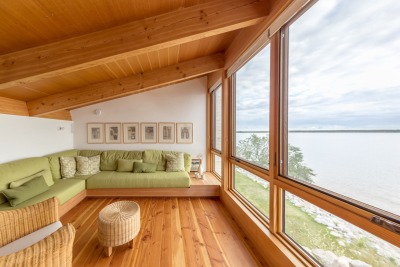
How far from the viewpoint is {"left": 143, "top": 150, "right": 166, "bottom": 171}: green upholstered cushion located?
4.05m

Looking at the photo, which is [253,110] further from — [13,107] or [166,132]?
[13,107]

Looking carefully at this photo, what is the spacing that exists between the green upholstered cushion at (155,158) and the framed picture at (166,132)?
1.24 feet

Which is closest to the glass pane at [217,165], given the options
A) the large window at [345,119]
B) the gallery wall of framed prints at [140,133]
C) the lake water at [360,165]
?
the gallery wall of framed prints at [140,133]

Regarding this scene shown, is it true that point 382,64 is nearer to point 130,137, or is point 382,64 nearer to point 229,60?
point 229,60

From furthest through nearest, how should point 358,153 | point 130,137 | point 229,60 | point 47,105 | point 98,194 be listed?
1. point 130,137
2. point 98,194
3. point 47,105
4. point 229,60
5. point 358,153

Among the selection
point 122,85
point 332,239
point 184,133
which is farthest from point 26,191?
point 332,239

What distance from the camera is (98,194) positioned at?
3.47m

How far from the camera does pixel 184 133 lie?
4445 millimetres

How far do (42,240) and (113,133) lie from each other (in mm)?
3760

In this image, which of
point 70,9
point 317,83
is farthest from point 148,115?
point 317,83

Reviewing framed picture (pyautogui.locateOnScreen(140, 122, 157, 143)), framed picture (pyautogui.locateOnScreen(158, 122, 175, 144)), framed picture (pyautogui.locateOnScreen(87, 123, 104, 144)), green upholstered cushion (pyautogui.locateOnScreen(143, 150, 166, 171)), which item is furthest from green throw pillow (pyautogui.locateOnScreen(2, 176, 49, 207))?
framed picture (pyautogui.locateOnScreen(158, 122, 175, 144))

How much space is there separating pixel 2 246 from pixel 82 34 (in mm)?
1894

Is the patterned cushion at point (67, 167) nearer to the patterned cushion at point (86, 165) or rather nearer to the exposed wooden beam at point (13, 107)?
the patterned cushion at point (86, 165)

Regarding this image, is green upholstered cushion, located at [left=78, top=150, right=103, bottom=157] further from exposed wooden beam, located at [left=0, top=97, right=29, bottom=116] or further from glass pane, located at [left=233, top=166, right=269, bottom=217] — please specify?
glass pane, located at [left=233, top=166, right=269, bottom=217]
